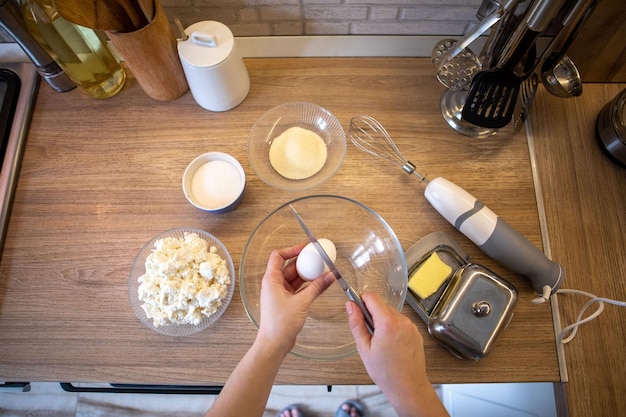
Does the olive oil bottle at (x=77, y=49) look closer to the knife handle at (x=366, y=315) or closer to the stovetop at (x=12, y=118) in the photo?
the stovetop at (x=12, y=118)

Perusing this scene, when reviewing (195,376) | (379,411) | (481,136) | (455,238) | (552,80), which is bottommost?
(379,411)

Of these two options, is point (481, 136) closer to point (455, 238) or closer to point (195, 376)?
point (455, 238)

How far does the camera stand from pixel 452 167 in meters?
0.76

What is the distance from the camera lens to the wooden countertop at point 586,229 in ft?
2.16

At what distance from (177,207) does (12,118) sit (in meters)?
0.42

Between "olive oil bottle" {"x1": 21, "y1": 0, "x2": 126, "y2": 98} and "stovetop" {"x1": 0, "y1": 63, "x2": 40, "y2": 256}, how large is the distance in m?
0.13

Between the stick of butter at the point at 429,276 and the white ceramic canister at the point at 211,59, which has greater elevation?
the white ceramic canister at the point at 211,59

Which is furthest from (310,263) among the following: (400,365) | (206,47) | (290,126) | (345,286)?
(206,47)

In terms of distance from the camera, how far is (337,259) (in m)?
0.72

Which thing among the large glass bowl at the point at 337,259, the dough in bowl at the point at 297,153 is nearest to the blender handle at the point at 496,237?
the large glass bowl at the point at 337,259

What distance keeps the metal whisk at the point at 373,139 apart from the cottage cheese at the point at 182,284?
1.16 ft

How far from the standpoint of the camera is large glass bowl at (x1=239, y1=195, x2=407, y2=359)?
669 mm

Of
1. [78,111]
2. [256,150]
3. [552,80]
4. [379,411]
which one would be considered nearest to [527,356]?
[552,80]

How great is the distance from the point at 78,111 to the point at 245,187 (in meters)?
0.42
